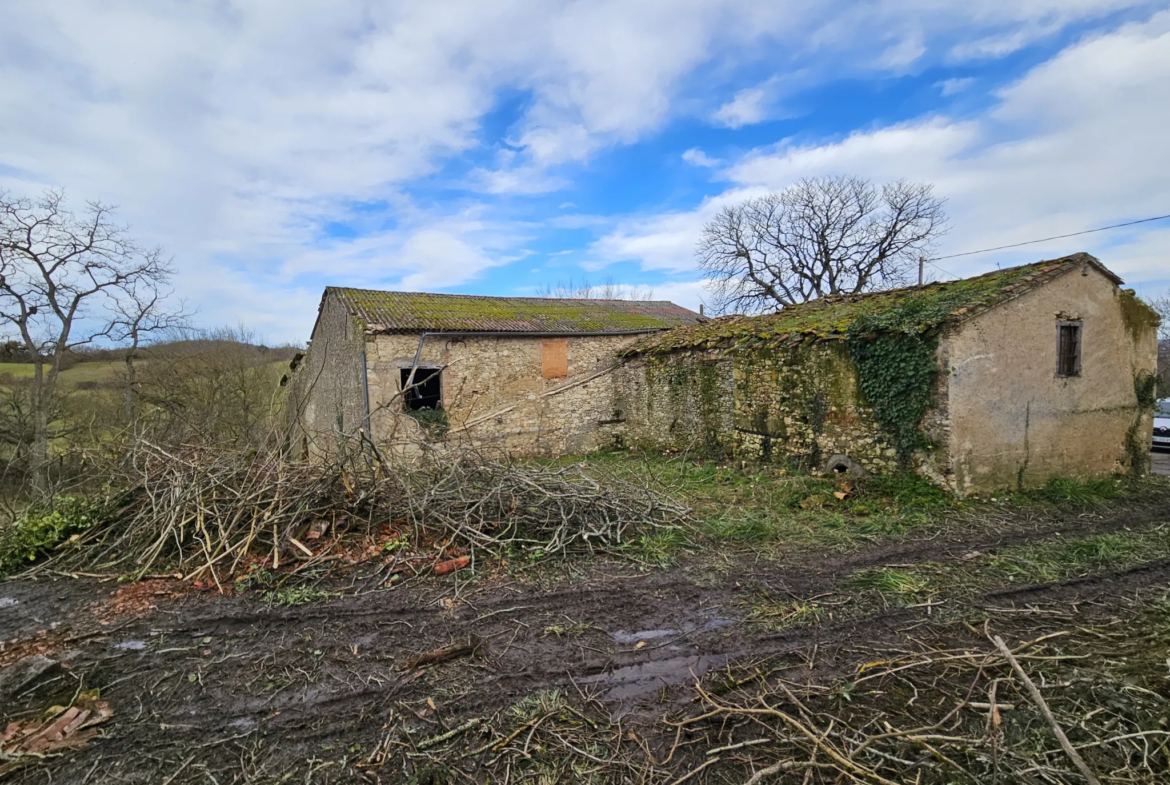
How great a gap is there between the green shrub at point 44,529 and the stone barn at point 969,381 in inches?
406

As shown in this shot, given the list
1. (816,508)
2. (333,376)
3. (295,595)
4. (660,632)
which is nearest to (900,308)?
(816,508)

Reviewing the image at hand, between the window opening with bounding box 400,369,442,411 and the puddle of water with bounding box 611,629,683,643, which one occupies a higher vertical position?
the window opening with bounding box 400,369,442,411

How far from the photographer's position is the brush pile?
5.39m

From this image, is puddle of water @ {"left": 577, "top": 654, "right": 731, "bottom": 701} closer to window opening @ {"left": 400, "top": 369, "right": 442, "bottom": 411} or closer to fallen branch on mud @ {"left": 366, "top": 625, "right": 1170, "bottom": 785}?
fallen branch on mud @ {"left": 366, "top": 625, "right": 1170, "bottom": 785}

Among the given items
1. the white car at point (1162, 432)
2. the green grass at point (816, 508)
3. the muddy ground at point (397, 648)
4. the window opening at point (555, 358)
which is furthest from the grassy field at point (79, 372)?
the white car at point (1162, 432)

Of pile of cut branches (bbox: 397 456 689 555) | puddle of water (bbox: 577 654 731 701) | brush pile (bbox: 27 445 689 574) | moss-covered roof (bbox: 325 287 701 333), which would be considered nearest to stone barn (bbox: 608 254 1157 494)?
pile of cut branches (bbox: 397 456 689 555)

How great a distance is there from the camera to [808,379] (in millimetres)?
9344

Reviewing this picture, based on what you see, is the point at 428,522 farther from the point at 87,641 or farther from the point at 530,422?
the point at 530,422

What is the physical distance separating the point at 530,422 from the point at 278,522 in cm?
775

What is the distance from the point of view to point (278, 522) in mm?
5555

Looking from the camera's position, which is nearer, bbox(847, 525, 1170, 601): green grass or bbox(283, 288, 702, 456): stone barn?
bbox(847, 525, 1170, 601): green grass

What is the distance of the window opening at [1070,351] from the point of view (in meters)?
8.45

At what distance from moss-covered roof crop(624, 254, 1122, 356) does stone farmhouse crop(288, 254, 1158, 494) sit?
1.5 inches

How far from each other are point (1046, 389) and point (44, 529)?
1393cm
